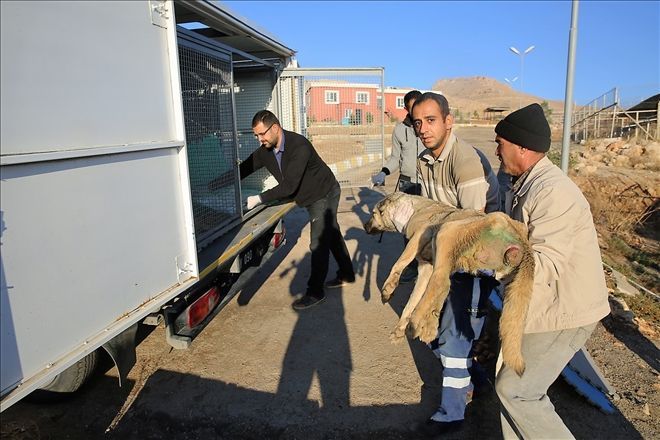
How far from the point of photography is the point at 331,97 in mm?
6477

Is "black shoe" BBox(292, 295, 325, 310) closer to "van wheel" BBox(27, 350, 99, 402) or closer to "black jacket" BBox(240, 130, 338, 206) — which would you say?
"black jacket" BBox(240, 130, 338, 206)

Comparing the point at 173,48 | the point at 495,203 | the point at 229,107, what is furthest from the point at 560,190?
the point at 229,107

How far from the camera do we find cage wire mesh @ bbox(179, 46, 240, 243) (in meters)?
3.43

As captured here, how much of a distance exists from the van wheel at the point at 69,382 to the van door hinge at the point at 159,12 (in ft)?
6.86

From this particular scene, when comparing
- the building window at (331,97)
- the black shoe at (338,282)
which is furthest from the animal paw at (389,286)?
the building window at (331,97)

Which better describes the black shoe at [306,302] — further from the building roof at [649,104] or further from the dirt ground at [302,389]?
the building roof at [649,104]

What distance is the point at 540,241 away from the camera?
2.00 metres

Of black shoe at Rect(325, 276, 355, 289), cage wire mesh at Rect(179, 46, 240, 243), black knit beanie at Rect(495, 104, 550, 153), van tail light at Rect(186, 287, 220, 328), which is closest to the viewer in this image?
black knit beanie at Rect(495, 104, 550, 153)

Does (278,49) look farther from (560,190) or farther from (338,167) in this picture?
(560,190)

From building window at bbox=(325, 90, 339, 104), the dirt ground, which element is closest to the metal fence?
building window at bbox=(325, 90, 339, 104)

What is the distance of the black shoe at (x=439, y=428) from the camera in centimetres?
265

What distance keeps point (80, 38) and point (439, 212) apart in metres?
2.02

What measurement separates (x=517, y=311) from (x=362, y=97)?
17.8 feet

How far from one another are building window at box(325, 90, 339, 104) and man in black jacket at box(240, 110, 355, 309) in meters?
1.89
